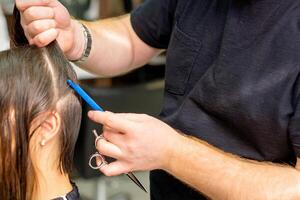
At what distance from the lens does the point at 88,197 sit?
2.90 meters

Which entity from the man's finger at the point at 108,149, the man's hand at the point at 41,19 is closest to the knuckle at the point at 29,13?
the man's hand at the point at 41,19

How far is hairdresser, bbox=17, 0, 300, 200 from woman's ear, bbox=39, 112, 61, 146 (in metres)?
0.11

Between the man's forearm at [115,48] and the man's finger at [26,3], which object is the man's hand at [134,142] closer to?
the man's finger at [26,3]

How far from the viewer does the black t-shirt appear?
1086 millimetres

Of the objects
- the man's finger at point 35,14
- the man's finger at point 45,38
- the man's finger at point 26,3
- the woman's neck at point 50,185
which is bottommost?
the woman's neck at point 50,185

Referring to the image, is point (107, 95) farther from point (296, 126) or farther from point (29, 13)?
point (296, 126)

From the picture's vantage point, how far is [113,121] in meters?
1.01

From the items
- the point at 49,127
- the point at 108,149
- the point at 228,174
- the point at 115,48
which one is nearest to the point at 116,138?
the point at 108,149

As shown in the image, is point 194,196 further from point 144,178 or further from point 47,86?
point 144,178

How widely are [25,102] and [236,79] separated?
47 centimetres

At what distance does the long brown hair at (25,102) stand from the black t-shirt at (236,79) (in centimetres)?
30

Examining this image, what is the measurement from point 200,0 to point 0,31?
5.10 ft

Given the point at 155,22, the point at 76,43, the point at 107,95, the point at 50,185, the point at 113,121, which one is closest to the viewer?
the point at 113,121

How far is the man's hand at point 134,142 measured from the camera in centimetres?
103
